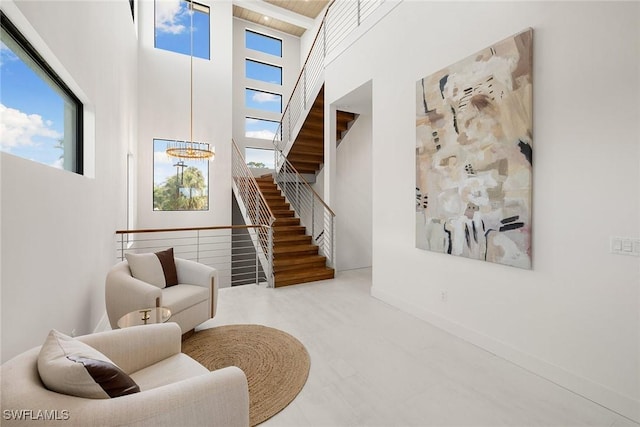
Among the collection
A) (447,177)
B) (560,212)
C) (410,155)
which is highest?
(410,155)

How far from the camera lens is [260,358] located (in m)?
2.52

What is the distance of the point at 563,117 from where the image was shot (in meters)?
2.13

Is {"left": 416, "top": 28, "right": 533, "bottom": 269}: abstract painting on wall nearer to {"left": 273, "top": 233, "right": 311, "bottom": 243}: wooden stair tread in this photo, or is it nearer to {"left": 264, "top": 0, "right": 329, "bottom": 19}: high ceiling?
{"left": 273, "top": 233, "right": 311, "bottom": 243}: wooden stair tread

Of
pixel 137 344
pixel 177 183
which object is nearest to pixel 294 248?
pixel 177 183

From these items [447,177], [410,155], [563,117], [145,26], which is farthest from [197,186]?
[563,117]

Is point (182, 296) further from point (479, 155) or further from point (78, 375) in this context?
point (479, 155)

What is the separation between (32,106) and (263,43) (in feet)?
25.0

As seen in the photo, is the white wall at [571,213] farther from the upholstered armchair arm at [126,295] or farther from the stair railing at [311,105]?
the upholstered armchair arm at [126,295]

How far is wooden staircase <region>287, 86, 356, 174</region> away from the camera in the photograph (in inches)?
231

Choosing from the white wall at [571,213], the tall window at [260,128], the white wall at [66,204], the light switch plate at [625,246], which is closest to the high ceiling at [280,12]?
the tall window at [260,128]

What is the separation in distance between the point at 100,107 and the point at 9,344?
2.55 meters

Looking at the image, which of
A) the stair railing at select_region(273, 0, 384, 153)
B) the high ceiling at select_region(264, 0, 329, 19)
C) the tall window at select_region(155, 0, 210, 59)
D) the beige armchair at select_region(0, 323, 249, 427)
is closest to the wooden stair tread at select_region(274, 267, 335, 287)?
the stair railing at select_region(273, 0, 384, 153)

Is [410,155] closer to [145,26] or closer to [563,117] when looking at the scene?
[563,117]

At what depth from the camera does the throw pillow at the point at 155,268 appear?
299cm
